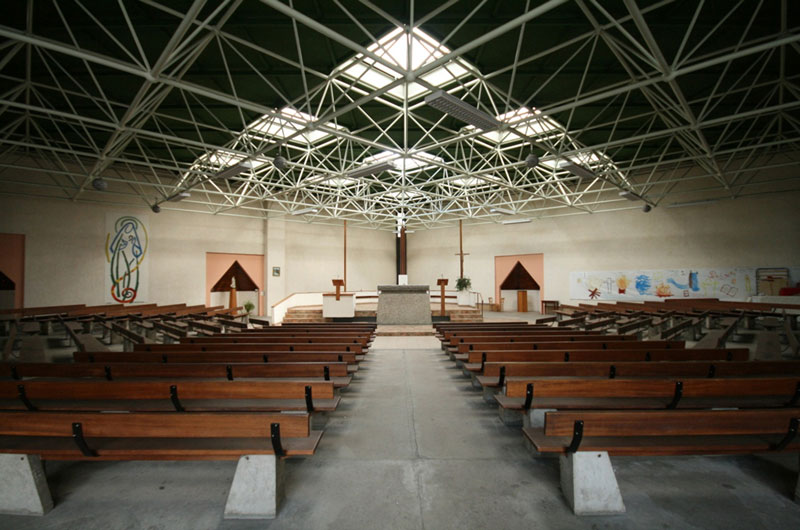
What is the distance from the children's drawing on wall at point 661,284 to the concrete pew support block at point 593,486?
552 inches

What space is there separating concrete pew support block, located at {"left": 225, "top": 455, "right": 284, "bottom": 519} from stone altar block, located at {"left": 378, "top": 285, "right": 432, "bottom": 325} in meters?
7.36

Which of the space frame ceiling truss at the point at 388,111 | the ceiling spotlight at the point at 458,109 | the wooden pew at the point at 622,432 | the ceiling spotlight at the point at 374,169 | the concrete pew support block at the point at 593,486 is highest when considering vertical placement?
the space frame ceiling truss at the point at 388,111

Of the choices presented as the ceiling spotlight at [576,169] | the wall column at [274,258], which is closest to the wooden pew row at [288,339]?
the ceiling spotlight at [576,169]

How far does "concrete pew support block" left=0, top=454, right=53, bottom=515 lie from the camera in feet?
5.91

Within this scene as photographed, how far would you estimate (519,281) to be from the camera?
16328 millimetres

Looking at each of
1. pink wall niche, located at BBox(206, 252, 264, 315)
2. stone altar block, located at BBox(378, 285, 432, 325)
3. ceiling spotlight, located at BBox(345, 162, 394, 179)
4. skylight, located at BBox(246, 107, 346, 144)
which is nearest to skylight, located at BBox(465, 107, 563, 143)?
ceiling spotlight, located at BBox(345, 162, 394, 179)

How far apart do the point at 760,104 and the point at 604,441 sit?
10342 millimetres

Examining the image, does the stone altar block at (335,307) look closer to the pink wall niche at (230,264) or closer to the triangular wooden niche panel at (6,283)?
the pink wall niche at (230,264)

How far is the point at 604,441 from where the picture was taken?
1.91 m

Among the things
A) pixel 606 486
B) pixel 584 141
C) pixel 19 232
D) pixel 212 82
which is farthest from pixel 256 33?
pixel 19 232

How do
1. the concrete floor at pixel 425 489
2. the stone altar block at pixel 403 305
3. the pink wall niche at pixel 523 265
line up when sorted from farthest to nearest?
the pink wall niche at pixel 523 265
the stone altar block at pixel 403 305
the concrete floor at pixel 425 489

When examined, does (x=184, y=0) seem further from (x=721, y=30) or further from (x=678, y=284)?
(x=678, y=284)

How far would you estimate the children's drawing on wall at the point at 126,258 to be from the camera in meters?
11.7

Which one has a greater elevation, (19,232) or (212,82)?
(212,82)
